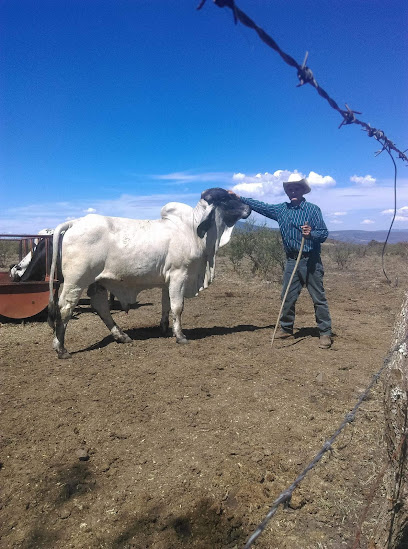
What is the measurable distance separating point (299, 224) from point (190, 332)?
96.7 inches

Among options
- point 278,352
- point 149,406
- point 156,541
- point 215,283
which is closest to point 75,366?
point 149,406

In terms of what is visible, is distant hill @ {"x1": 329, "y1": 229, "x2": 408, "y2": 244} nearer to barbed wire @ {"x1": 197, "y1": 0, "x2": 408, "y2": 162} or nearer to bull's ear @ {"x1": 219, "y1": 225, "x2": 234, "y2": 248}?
bull's ear @ {"x1": 219, "y1": 225, "x2": 234, "y2": 248}

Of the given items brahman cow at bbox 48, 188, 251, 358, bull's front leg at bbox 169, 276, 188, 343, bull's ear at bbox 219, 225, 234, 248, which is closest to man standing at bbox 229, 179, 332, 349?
brahman cow at bbox 48, 188, 251, 358

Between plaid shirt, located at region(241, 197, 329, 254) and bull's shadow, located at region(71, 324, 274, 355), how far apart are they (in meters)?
1.65

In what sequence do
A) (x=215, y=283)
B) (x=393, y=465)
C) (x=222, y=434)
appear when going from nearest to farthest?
1. (x=393, y=465)
2. (x=222, y=434)
3. (x=215, y=283)

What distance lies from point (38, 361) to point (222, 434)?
288cm

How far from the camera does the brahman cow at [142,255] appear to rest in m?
5.21

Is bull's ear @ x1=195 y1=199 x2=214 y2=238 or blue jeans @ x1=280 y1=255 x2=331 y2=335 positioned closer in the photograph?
blue jeans @ x1=280 y1=255 x2=331 y2=335

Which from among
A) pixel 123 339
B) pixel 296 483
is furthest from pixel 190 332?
pixel 296 483

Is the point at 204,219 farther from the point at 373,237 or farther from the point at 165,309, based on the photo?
the point at 373,237

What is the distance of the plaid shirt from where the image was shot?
224 inches

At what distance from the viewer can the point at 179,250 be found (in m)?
5.86

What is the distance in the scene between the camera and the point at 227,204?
6.24 meters

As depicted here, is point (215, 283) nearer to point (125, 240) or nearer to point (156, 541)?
point (125, 240)
